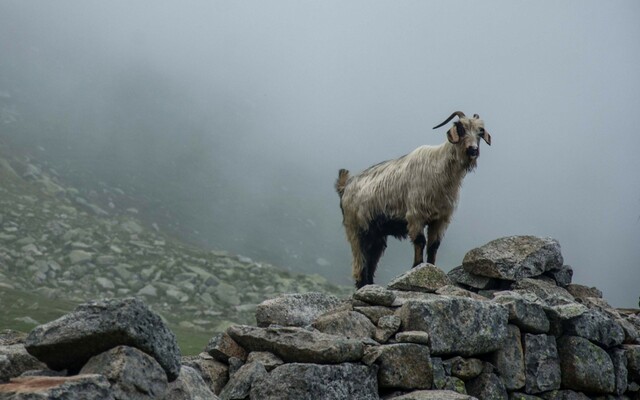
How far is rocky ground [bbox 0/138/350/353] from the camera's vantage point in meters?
29.7

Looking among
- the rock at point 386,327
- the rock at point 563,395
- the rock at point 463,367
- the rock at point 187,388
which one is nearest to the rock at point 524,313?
the rock at point 563,395

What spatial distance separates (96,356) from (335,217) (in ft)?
260

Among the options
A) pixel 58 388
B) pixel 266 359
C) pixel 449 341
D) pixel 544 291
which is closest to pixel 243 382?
pixel 266 359

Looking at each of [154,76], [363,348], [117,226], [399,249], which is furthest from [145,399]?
[154,76]

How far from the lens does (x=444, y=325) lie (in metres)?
9.30

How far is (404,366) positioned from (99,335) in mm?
4028

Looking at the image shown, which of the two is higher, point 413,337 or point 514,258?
point 514,258

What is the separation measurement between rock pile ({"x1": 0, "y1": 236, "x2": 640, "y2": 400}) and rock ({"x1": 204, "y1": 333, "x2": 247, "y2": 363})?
16 mm

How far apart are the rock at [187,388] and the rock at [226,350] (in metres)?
1.76

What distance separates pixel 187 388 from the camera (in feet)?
22.1

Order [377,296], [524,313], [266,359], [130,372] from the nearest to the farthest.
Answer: [130,372]
[266,359]
[377,296]
[524,313]

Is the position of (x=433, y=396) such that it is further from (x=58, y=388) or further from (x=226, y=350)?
(x=58, y=388)

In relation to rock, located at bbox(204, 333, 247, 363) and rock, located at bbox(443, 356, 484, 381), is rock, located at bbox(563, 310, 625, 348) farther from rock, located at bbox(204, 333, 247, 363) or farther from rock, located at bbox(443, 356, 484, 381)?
rock, located at bbox(204, 333, 247, 363)

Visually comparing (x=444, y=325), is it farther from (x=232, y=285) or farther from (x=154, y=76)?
(x=154, y=76)
